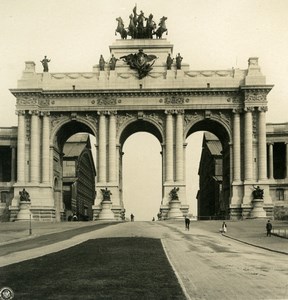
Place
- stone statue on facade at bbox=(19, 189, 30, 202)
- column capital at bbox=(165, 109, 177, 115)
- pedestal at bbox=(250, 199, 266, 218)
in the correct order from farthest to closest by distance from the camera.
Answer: column capital at bbox=(165, 109, 177, 115), stone statue on facade at bbox=(19, 189, 30, 202), pedestal at bbox=(250, 199, 266, 218)

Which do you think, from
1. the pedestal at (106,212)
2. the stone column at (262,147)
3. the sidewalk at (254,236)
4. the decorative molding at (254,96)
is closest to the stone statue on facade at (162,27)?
the decorative molding at (254,96)

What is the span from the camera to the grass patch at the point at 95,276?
21203mm

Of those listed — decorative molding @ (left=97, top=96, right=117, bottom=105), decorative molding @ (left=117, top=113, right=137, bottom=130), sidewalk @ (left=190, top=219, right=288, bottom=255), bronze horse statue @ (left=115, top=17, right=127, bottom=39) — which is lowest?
sidewalk @ (left=190, top=219, right=288, bottom=255)

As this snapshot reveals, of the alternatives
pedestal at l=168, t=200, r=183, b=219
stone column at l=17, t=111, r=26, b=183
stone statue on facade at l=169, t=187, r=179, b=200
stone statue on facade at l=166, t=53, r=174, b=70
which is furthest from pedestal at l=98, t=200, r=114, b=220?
stone statue on facade at l=166, t=53, r=174, b=70

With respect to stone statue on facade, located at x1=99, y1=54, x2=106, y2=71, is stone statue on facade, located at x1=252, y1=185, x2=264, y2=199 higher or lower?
lower

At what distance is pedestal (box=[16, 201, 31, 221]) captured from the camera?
90312mm

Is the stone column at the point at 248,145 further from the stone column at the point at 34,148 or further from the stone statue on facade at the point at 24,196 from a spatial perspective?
the stone statue on facade at the point at 24,196

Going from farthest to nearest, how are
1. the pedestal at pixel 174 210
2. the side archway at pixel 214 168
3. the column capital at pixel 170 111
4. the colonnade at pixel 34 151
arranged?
the side archway at pixel 214 168
the column capital at pixel 170 111
the colonnade at pixel 34 151
the pedestal at pixel 174 210

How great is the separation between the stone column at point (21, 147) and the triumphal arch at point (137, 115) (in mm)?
141

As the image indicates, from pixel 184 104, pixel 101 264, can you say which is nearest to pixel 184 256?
pixel 101 264

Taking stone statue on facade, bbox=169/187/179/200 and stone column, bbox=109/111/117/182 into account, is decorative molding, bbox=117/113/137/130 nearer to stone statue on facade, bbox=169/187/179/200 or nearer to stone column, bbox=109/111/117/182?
stone column, bbox=109/111/117/182

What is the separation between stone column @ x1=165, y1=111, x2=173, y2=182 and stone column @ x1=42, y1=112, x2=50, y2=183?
55.4 ft

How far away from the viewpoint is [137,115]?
9550cm

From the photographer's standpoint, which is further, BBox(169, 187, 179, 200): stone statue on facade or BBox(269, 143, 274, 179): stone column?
BBox(269, 143, 274, 179): stone column
